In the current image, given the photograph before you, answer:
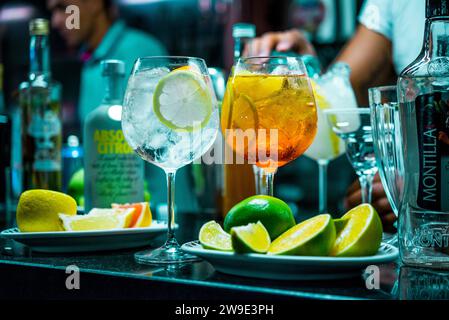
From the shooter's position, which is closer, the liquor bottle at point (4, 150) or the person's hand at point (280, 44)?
the liquor bottle at point (4, 150)

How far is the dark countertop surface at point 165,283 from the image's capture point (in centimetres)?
67

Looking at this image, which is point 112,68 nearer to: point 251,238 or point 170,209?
point 170,209

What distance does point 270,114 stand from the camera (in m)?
0.96

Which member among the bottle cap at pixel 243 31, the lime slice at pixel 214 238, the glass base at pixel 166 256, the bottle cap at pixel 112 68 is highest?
the bottle cap at pixel 243 31

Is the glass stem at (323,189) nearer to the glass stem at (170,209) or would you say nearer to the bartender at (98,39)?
the glass stem at (170,209)

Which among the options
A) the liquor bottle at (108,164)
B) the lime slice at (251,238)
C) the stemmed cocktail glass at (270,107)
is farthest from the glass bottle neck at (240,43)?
the lime slice at (251,238)

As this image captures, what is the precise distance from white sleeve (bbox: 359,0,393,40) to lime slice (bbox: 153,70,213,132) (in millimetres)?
1264

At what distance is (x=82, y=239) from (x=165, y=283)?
27cm

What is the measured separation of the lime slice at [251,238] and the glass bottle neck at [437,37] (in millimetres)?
346

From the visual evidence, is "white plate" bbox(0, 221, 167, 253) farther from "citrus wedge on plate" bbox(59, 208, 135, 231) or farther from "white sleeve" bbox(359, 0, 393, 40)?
"white sleeve" bbox(359, 0, 393, 40)

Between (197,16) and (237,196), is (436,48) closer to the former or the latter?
(237,196)

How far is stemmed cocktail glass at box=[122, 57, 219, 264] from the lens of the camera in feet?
3.08

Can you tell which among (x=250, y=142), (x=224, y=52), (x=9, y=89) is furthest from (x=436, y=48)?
(x=9, y=89)

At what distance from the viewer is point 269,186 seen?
0.99 metres
